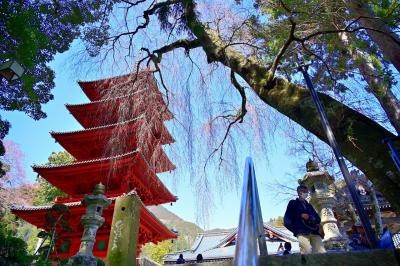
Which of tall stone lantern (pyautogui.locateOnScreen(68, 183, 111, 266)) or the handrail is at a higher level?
tall stone lantern (pyautogui.locateOnScreen(68, 183, 111, 266))

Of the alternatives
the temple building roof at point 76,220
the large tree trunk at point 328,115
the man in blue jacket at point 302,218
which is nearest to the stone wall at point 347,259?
the large tree trunk at point 328,115

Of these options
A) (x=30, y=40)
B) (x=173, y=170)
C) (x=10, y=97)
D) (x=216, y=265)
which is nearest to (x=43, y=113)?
(x=10, y=97)

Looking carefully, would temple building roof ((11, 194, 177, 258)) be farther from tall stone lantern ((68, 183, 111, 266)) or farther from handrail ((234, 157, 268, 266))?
handrail ((234, 157, 268, 266))

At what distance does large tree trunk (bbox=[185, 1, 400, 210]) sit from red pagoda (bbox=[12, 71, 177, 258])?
922 mm

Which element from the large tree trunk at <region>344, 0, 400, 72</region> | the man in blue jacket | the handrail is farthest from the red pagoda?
the large tree trunk at <region>344, 0, 400, 72</region>

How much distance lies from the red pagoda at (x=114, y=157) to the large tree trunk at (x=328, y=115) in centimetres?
92

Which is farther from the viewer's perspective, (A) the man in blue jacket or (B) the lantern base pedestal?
(B) the lantern base pedestal

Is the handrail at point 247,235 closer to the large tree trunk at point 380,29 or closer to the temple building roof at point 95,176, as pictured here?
the large tree trunk at point 380,29

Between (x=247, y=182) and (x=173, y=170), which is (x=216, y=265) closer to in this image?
(x=247, y=182)

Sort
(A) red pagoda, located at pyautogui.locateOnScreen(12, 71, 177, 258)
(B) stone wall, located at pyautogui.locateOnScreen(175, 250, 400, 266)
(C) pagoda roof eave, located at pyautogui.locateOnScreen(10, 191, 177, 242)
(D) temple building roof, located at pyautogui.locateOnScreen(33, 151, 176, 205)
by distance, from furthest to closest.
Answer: (D) temple building roof, located at pyautogui.locateOnScreen(33, 151, 176, 205), (C) pagoda roof eave, located at pyautogui.locateOnScreen(10, 191, 177, 242), (A) red pagoda, located at pyautogui.locateOnScreen(12, 71, 177, 258), (B) stone wall, located at pyautogui.locateOnScreen(175, 250, 400, 266)

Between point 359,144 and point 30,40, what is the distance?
226 inches

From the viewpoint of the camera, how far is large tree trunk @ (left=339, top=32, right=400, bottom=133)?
3.44 meters

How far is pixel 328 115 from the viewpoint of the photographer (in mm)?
2271

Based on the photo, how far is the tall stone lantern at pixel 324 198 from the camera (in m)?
5.17
